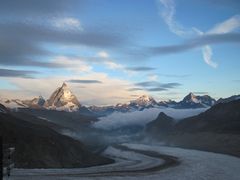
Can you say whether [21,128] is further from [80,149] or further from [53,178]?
[53,178]

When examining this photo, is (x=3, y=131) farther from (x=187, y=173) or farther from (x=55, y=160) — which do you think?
(x=187, y=173)

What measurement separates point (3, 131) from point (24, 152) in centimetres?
1232

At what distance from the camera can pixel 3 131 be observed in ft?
385

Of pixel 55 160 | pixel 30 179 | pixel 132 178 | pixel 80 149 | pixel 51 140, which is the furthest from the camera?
pixel 80 149

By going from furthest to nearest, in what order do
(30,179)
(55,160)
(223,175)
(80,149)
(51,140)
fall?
1. (80,149)
2. (51,140)
3. (55,160)
4. (223,175)
5. (30,179)

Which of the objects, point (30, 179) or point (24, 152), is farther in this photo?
point (24, 152)

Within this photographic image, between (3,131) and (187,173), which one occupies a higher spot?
(3,131)

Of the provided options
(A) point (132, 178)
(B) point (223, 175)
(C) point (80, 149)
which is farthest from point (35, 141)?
(B) point (223, 175)

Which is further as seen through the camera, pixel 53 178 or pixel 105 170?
pixel 105 170

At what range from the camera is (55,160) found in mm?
113562

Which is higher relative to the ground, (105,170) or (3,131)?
(3,131)

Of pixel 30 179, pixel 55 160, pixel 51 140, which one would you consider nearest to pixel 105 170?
pixel 55 160

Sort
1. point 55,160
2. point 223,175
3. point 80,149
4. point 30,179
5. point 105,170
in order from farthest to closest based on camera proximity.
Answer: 1. point 80,149
2. point 55,160
3. point 105,170
4. point 223,175
5. point 30,179

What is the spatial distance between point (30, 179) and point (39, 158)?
33.7 m
